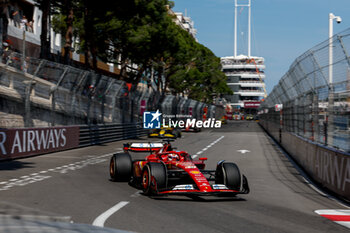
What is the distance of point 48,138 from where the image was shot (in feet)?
56.4

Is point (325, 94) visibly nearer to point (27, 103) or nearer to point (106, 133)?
point (27, 103)

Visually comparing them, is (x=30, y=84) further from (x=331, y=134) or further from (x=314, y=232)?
(x=314, y=232)

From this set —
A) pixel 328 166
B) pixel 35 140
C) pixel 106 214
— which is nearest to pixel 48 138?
pixel 35 140

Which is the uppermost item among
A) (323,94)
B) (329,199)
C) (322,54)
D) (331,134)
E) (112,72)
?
(112,72)

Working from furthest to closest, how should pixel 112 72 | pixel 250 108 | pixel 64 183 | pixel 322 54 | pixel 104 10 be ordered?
pixel 250 108 → pixel 112 72 → pixel 104 10 → pixel 322 54 → pixel 64 183

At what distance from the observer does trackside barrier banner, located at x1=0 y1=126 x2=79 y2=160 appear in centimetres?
1441

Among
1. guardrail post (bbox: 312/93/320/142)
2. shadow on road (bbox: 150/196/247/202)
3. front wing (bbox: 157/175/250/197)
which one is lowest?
shadow on road (bbox: 150/196/247/202)

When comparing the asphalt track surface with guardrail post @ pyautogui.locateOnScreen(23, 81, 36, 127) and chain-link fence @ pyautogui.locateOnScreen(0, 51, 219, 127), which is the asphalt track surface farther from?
chain-link fence @ pyautogui.locateOnScreen(0, 51, 219, 127)

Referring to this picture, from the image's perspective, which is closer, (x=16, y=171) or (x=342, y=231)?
(x=342, y=231)

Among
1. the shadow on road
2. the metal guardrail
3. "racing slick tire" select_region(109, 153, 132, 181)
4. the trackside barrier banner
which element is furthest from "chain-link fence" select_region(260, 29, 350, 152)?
the metal guardrail

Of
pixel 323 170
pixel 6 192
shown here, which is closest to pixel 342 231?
pixel 323 170

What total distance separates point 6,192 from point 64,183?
5.14ft

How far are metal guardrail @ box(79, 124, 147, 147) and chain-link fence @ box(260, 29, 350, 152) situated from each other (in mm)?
8882

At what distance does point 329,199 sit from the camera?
9164 millimetres
